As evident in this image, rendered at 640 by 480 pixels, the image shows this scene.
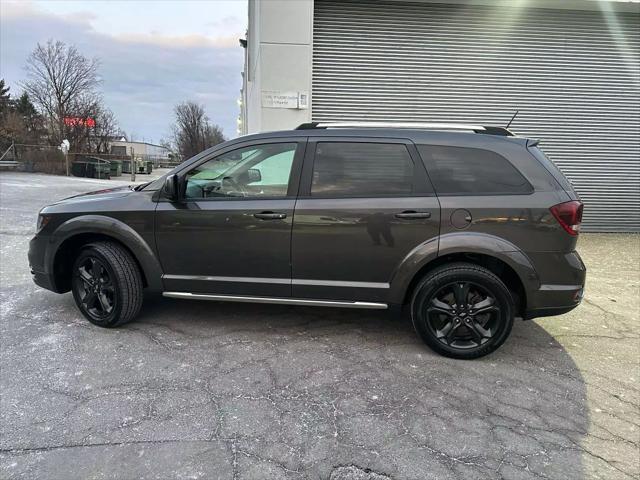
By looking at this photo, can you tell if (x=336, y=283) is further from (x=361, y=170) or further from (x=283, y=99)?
(x=283, y=99)

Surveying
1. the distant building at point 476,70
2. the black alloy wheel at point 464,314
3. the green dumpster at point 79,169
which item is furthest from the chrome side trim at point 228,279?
the green dumpster at point 79,169

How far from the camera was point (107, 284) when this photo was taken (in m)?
3.88

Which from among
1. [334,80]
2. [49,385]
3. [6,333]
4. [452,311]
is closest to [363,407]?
[452,311]

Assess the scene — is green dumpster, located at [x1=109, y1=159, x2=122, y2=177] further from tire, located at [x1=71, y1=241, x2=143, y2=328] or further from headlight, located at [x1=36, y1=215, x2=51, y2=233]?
tire, located at [x1=71, y1=241, x2=143, y2=328]

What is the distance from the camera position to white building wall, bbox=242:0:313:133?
27.0 feet

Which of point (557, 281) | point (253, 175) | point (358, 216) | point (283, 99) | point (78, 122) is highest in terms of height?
point (78, 122)

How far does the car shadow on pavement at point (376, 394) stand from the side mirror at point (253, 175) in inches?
53.2

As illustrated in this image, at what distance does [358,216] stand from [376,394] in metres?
1.34

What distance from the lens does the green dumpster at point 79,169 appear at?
29.8 metres

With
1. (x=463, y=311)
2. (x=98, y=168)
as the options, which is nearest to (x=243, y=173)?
(x=463, y=311)

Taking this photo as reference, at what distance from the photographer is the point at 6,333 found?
3826 mm

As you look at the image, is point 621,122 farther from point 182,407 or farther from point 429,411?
point 182,407

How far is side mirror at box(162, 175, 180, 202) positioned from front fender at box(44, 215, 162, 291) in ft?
1.54

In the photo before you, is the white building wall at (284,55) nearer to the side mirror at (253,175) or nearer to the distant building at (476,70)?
the distant building at (476,70)
